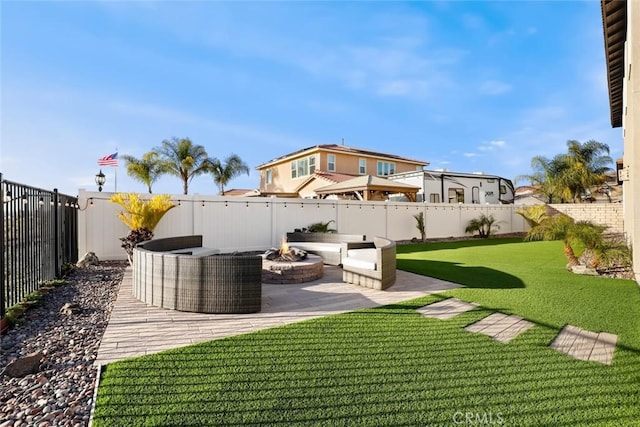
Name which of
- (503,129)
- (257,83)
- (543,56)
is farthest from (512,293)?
(503,129)

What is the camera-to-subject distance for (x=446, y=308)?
5117 millimetres

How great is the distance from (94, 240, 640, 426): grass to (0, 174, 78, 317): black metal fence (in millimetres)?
3169

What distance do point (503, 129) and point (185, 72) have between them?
19.6 m

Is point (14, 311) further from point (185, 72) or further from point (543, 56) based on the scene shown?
point (543, 56)

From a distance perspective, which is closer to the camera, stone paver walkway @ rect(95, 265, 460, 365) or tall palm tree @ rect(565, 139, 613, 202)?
stone paver walkway @ rect(95, 265, 460, 365)

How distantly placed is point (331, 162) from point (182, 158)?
11.7 metres

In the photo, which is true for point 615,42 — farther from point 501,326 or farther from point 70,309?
point 70,309

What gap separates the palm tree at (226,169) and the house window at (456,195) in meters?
17.0

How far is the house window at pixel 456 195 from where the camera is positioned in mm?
22766

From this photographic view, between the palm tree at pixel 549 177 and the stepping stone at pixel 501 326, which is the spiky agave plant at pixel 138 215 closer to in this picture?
the stepping stone at pixel 501 326

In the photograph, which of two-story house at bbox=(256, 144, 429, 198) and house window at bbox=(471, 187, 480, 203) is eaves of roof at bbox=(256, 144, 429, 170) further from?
house window at bbox=(471, 187, 480, 203)

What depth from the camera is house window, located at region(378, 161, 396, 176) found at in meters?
26.1

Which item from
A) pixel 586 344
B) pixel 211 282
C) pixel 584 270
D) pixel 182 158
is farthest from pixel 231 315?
pixel 182 158

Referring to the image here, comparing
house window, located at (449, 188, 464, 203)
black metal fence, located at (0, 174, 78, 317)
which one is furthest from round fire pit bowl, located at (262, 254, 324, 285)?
house window, located at (449, 188, 464, 203)
